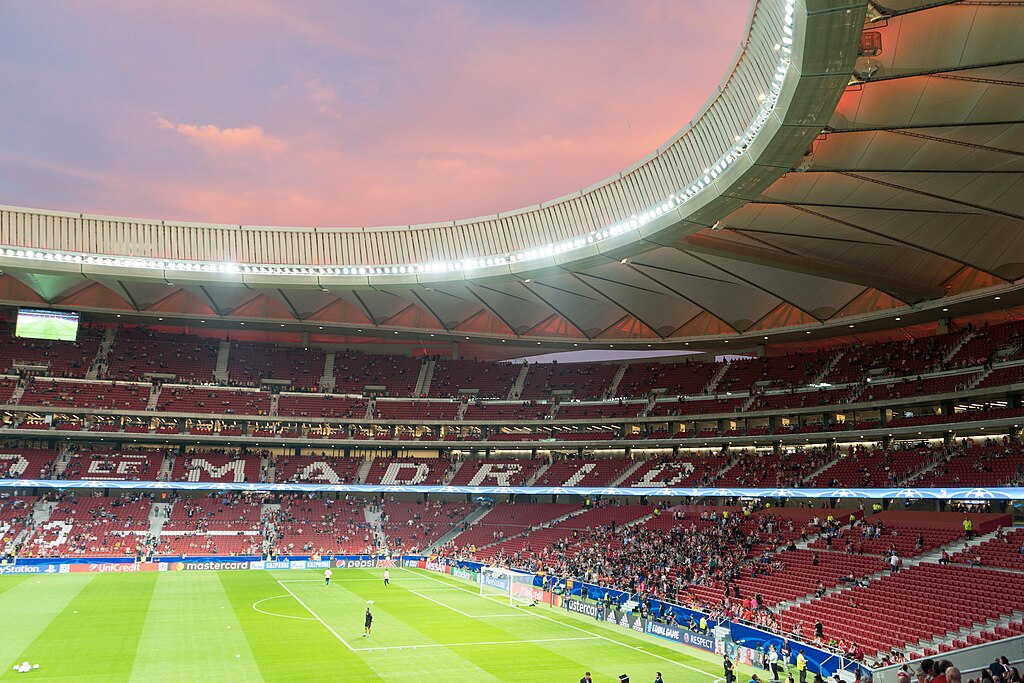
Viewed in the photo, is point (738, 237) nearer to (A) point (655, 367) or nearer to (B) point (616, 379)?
→ (A) point (655, 367)

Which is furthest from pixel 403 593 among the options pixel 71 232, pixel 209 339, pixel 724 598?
pixel 209 339

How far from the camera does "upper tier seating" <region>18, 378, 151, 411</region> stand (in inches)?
2478

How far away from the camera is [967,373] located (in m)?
46.9

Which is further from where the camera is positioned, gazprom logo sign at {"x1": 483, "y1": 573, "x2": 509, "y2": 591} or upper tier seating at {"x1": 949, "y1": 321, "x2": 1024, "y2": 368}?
upper tier seating at {"x1": 949, "y1": 321, "x2": 1024, "y2": 368}

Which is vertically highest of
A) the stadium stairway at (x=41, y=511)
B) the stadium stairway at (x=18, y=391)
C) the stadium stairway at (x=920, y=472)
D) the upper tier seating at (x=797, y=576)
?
the stadium stairway at (x=18, y=391)

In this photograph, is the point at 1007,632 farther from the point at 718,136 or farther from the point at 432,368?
the point at 432,368

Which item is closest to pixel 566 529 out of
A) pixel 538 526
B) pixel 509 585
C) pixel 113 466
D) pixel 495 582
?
pixel 538 526

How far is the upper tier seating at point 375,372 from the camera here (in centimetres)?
7325

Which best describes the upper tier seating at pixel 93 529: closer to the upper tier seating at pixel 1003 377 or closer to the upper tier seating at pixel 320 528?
the upper tier seating at pixel 320 528

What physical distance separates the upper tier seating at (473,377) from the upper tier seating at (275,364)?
10.6 meters

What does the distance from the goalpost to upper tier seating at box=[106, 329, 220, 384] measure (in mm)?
34628

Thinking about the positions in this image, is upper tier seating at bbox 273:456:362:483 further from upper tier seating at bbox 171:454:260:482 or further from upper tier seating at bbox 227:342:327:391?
upper tier seating at bbox 227:342:327:391

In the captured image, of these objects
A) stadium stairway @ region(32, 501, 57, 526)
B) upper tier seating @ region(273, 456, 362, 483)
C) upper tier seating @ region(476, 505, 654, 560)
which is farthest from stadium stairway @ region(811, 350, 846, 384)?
stadium stairway @ region(32, 501, 57, 526)

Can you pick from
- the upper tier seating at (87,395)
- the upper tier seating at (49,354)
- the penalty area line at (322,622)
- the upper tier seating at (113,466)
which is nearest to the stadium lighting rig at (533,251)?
the upper tier seating at (87,395)
